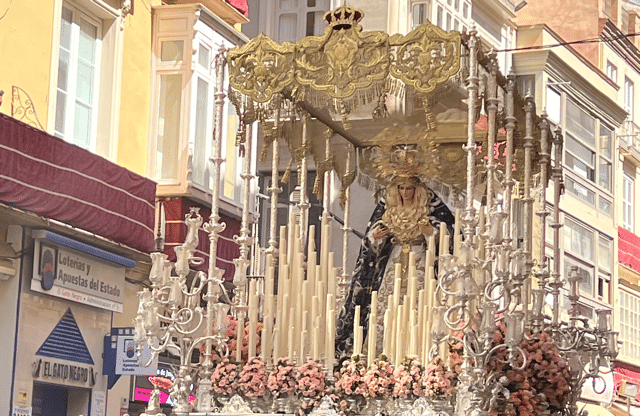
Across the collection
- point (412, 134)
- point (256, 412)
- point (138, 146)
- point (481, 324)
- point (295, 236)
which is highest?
point (138, 146)

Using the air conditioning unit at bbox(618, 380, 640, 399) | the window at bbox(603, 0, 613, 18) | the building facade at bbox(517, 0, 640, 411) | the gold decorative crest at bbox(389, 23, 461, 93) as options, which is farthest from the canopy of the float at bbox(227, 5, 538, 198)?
the window at bbox(603, 0, 613, 18)

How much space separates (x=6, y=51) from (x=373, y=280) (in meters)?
5.26

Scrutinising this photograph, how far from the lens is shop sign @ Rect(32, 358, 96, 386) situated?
1433 centimetres

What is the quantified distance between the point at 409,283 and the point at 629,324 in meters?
23.0

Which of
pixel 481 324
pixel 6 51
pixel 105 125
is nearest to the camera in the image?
pixel 481 324

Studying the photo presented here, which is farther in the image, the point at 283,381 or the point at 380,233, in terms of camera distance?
the point at 380,233

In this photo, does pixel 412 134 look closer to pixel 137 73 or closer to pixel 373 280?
pixel 373 280

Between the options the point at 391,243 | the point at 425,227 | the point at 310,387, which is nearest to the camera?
the point at 310,387

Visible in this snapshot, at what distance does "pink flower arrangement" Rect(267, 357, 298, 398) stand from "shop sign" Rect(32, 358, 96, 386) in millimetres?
5271

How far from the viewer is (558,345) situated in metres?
10.8

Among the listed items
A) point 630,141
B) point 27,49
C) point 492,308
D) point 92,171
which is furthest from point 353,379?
point 630,141

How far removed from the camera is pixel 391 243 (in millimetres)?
11125

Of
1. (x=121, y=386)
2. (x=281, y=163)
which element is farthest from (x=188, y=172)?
(x=281, y=163)

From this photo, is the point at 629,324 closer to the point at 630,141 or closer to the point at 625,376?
the point at 625,376
